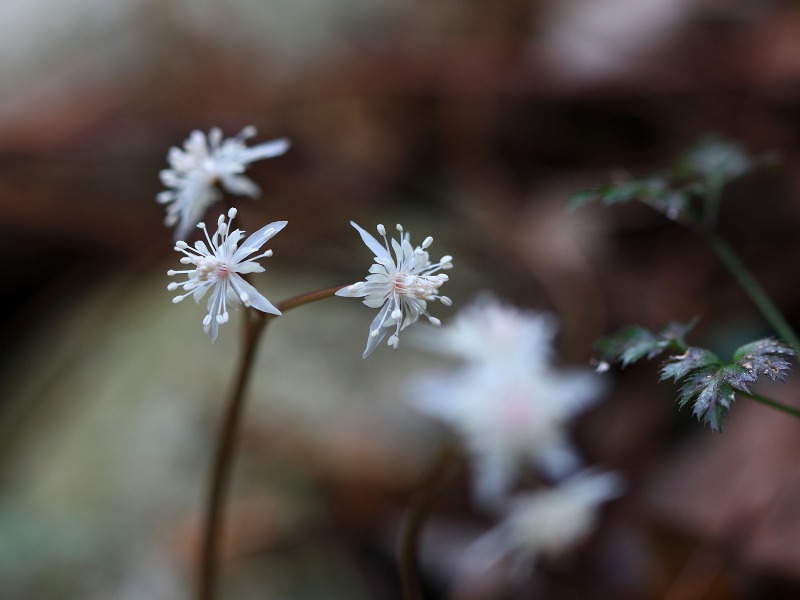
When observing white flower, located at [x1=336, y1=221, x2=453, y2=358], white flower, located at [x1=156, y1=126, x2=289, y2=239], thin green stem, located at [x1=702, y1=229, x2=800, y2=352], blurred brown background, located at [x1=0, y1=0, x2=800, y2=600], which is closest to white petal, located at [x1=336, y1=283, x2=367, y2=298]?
white flower, located at [x1=336, y1=221, x2=453, y2=358]

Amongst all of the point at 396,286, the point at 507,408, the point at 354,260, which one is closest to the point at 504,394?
the point at 507,408

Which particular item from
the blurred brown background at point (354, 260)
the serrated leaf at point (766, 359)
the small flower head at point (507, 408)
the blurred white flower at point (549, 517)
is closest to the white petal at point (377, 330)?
the serrated leaf at point (766, 359)

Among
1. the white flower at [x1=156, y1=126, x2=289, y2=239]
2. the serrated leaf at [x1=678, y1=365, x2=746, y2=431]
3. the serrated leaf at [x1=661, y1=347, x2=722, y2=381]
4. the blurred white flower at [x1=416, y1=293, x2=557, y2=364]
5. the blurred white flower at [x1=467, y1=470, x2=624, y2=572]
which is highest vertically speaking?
the blurred white flower at [x1=416, y1=293, x2=557, y2=364]

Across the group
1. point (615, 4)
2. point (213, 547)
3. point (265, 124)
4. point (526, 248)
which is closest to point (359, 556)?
point (213, 547)

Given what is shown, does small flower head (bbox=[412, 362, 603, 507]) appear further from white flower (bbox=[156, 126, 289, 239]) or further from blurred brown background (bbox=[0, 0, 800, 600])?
white flower (bbox=[156, 126, 289, 239])

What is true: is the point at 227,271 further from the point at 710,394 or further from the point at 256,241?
the point at 710,394

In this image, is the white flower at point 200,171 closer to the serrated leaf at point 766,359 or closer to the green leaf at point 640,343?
the green leaf at point 640,343

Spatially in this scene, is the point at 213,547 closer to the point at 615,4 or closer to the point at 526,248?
the point at 526,248
